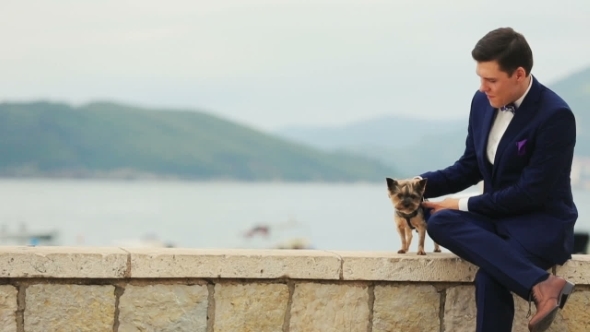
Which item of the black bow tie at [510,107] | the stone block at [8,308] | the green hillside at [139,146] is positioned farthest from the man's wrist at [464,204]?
the green hillside at [139,146]

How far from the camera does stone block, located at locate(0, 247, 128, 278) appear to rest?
532 cm

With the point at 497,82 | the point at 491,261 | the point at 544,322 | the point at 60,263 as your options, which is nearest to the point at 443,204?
the point at 491,261

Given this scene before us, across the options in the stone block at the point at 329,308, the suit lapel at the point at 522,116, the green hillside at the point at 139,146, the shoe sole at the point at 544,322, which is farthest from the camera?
the green hillside at the point at 139,146

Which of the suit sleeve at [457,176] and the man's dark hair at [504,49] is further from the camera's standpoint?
the suit sleeve at [457,176]

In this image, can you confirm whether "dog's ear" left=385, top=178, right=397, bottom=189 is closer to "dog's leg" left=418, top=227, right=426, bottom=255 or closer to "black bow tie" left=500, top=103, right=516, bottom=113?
"dog's leg" left=418, top=227, right=426, bottom=255

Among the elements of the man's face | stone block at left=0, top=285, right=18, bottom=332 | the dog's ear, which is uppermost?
the man's face

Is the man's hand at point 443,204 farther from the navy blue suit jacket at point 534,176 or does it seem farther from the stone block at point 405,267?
the stone block at point 405,267

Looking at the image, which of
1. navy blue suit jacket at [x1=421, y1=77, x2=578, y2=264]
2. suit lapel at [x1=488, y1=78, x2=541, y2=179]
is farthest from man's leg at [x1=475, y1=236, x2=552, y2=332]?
suit lapel at [x1=488, y1=78, x2=541, y2=179]

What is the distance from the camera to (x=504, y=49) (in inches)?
203

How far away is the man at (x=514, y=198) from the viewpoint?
17.0 ft

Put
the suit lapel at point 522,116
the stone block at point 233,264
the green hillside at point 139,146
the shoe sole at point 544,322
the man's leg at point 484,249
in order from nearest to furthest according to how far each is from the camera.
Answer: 1. the shoe sole at point 544,322
2. the man's leg at point 484,249
3. the suit lapel at point 522,116
4. the stone block at point 233,264
5. the green hillside at point 139,146

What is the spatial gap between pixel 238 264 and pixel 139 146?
122791 millimetres

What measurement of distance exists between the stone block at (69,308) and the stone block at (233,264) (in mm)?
214

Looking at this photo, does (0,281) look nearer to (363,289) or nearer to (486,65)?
(363,289)
